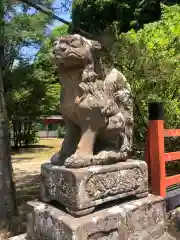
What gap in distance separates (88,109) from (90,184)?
0.58 metres

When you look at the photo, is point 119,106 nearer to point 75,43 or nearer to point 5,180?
point 75,43

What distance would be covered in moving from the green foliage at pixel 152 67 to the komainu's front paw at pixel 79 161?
235 cm

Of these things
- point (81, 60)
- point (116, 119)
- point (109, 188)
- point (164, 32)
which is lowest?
point (109, 188)

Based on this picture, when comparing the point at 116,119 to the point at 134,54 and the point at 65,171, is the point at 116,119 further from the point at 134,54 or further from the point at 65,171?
the point at 134,54

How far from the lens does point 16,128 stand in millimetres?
15148

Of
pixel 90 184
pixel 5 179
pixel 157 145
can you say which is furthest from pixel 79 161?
pixel 5 179

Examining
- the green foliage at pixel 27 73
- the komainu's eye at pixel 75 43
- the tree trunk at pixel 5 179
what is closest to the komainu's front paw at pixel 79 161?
the komainu's eye at pixel 75 43

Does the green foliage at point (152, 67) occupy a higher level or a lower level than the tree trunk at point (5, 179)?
higher

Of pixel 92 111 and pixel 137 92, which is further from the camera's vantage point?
pixel 137 92

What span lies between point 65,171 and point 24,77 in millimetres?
11476

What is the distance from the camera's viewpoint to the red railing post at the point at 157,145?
2998 mm

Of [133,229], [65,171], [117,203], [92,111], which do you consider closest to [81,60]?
[92,111]

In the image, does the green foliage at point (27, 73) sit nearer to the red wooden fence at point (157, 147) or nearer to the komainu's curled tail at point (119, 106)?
the red wooden fence at point (157, 147)

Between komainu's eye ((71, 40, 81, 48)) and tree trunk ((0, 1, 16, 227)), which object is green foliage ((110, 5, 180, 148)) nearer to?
tree trunk ((0, 1, 16, 227))
